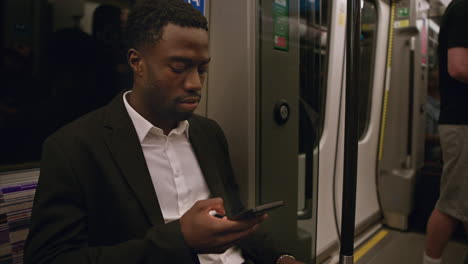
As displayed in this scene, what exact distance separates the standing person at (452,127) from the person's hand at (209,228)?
154 cm

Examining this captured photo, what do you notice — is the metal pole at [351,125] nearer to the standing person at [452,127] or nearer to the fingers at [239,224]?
the fingers at [239,224]

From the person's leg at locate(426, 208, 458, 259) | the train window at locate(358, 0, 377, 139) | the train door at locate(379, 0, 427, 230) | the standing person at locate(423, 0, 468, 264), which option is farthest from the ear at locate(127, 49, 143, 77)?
the train door at locate(379, 0, 427, 230)

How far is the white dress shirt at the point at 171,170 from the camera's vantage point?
3.37ft

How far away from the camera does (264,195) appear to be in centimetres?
141

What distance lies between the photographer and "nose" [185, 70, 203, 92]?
3.06 ft

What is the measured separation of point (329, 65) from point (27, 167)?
225 centimetres

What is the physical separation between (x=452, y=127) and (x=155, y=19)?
→ 70.1 inches

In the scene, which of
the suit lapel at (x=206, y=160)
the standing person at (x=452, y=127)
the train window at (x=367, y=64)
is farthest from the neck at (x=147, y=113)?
the train window at (x=367, y=64)

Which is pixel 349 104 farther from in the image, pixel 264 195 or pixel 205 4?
pixel 205 4

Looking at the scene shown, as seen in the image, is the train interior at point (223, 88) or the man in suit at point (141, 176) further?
the train interior at point (223, 88)

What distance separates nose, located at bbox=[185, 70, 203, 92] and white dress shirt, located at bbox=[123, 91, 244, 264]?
7.7 inches

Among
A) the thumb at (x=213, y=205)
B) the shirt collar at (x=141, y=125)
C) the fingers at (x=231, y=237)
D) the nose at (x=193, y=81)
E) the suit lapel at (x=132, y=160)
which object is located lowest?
the fingers at (x=231, y=237)

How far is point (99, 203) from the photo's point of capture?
35.9 inches

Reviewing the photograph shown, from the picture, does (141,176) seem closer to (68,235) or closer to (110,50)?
(68,235)
